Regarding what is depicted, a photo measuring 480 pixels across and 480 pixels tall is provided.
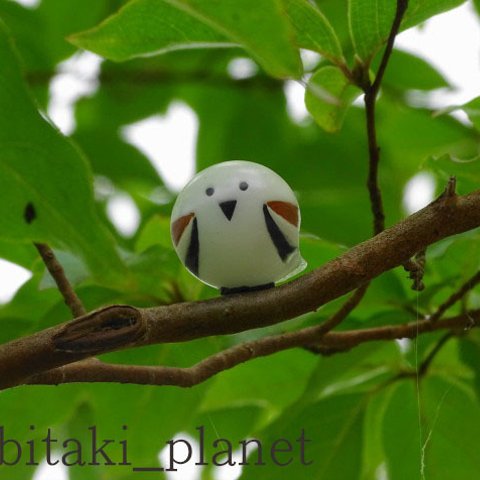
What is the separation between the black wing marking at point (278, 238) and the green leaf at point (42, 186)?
140 millimetres

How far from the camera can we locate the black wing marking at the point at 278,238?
23.3 inches

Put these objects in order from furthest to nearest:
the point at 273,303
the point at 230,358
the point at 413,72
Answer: the point at 413,72, the point at 230,358, the point at 273,303

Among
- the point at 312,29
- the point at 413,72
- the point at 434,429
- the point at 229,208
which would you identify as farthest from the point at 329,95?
the point at 413,72

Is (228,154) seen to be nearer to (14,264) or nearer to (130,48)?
(14,264)

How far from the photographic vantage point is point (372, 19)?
25.6 inches

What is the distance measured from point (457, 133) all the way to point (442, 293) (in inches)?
23.0

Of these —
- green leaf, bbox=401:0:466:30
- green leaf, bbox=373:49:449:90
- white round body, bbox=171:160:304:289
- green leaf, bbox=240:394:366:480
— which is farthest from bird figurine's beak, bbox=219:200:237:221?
green leaf, bbox=373:49:449:90

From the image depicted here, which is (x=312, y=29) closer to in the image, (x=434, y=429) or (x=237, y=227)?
(x=237, y=227)

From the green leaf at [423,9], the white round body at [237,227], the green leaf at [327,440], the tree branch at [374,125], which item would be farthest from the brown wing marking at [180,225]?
the green leaf at [327,440]

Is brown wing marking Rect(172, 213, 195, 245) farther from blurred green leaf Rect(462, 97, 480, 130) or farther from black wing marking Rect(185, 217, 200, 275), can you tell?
blurred green leaf Rect(462, 97, 480, 130)

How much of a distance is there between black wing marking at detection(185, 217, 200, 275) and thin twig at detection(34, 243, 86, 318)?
0.09 meters

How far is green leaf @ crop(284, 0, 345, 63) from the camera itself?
0.64 m

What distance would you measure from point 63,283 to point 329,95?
26cm

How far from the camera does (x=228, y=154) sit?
4.91 feet
